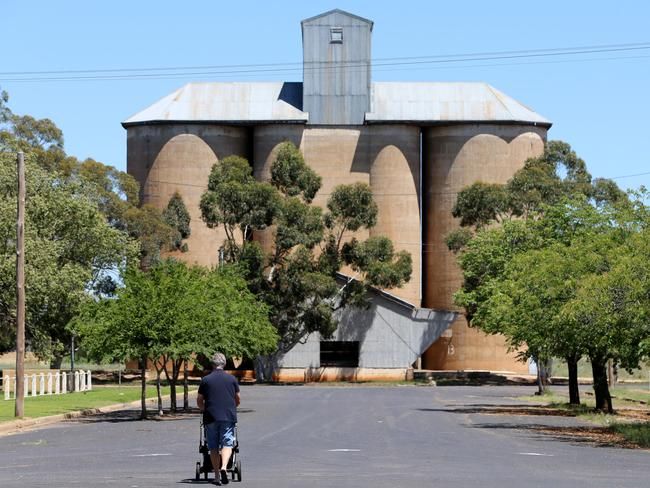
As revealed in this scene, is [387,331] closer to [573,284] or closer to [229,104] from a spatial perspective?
[229,104]

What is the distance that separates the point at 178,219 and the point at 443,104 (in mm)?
23173

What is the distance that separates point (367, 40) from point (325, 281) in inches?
869

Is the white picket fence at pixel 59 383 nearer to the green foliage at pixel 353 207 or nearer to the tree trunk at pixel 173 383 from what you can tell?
the tree trunk at pixel 173 383

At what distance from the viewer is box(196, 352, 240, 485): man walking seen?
18.4m

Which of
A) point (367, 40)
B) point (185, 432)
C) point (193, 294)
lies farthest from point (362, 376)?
point (185, 432)

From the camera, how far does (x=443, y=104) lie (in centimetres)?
10094

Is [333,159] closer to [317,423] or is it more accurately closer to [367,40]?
[367,40]

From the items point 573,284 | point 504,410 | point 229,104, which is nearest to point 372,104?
point 229,104

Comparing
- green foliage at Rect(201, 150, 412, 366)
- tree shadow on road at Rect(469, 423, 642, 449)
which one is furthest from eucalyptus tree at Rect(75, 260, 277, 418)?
green foliage at Rect(201, 150, 412, 366)

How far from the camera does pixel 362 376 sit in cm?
9075

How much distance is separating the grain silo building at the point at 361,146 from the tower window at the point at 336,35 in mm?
74

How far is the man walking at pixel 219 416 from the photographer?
18375 millimetres

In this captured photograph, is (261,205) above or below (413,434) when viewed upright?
above

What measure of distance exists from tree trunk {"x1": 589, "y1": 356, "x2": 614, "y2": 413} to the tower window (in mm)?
55142
